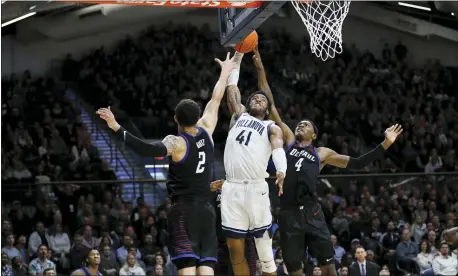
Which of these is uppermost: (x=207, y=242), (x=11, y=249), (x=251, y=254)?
(x=207, y=242)

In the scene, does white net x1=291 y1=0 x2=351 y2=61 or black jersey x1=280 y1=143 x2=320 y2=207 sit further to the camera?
black jersey x1=280 y1=143 x2=320 y2=207

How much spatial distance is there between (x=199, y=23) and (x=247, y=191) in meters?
19.9

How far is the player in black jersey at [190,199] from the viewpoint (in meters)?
8.38

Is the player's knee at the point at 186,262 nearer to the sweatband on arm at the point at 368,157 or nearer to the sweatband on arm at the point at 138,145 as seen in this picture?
the sweatband on arm at the point at 138,145

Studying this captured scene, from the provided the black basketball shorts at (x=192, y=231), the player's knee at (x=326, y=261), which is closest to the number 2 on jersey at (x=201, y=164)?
the black basketball shorts at (x=192, y=231)

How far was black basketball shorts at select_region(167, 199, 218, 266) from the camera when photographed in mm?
8375

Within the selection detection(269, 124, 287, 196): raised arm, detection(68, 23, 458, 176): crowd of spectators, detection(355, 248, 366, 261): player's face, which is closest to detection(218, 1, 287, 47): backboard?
detection(269, 124, 287, 196): raised arm

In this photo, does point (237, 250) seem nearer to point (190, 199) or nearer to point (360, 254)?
point (190, 199)

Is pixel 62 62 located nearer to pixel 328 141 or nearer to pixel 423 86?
pixel 328 141

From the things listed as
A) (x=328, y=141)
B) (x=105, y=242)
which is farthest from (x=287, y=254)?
(x=328, y=141)

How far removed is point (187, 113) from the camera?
335 inches

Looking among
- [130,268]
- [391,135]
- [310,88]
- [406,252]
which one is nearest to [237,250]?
[391,135]

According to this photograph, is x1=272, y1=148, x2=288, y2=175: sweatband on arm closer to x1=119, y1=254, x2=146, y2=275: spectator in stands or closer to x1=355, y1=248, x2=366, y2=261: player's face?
x1=119, y1=254, x2=146, y2=275: spectator in stands

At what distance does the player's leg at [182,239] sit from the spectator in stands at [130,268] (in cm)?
789
